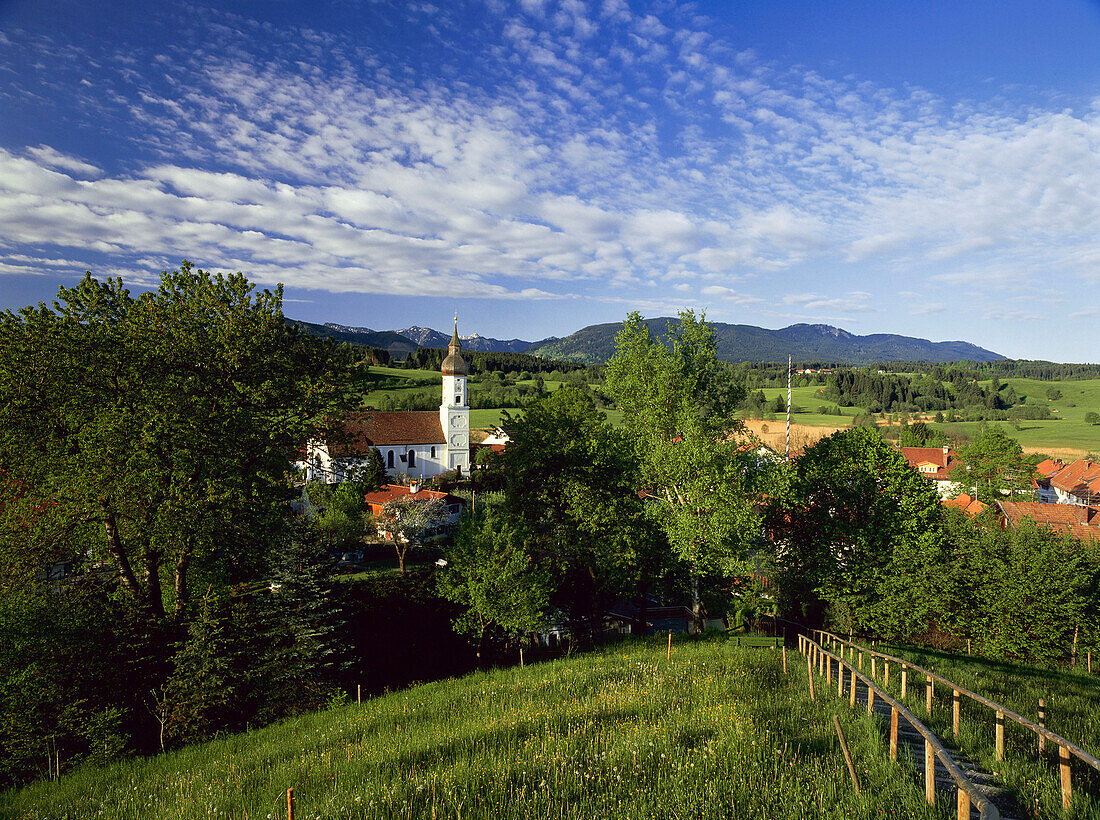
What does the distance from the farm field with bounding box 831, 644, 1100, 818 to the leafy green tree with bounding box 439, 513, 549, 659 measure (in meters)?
12.7

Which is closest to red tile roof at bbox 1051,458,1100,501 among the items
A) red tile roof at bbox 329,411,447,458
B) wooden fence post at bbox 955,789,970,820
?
wooden fence post at bbox 955,789,970,820

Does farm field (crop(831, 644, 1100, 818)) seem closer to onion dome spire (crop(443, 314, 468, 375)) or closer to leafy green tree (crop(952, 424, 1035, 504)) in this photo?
leafy green tree (crop(952, 424, 1035, 504))

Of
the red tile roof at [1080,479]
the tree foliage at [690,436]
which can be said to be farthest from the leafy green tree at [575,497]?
the red tile roof at [1080,479]

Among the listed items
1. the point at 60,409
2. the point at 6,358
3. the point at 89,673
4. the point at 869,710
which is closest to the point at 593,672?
the point at 869,710

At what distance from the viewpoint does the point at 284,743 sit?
11.8 meters

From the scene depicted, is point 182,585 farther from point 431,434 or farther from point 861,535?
point 431,434

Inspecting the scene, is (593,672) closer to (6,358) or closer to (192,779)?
(192,779)

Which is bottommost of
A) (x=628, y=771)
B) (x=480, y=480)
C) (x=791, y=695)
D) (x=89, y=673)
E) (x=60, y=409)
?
(x=480, y=480)

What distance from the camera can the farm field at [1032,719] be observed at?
20.3 ft

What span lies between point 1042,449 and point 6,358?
14959 centimetres

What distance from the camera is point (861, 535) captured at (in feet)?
82.1

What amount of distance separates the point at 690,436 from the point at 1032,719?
45.4ft

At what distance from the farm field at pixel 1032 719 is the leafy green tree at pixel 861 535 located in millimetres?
5771

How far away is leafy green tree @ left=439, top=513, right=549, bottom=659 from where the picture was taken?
841 inches
